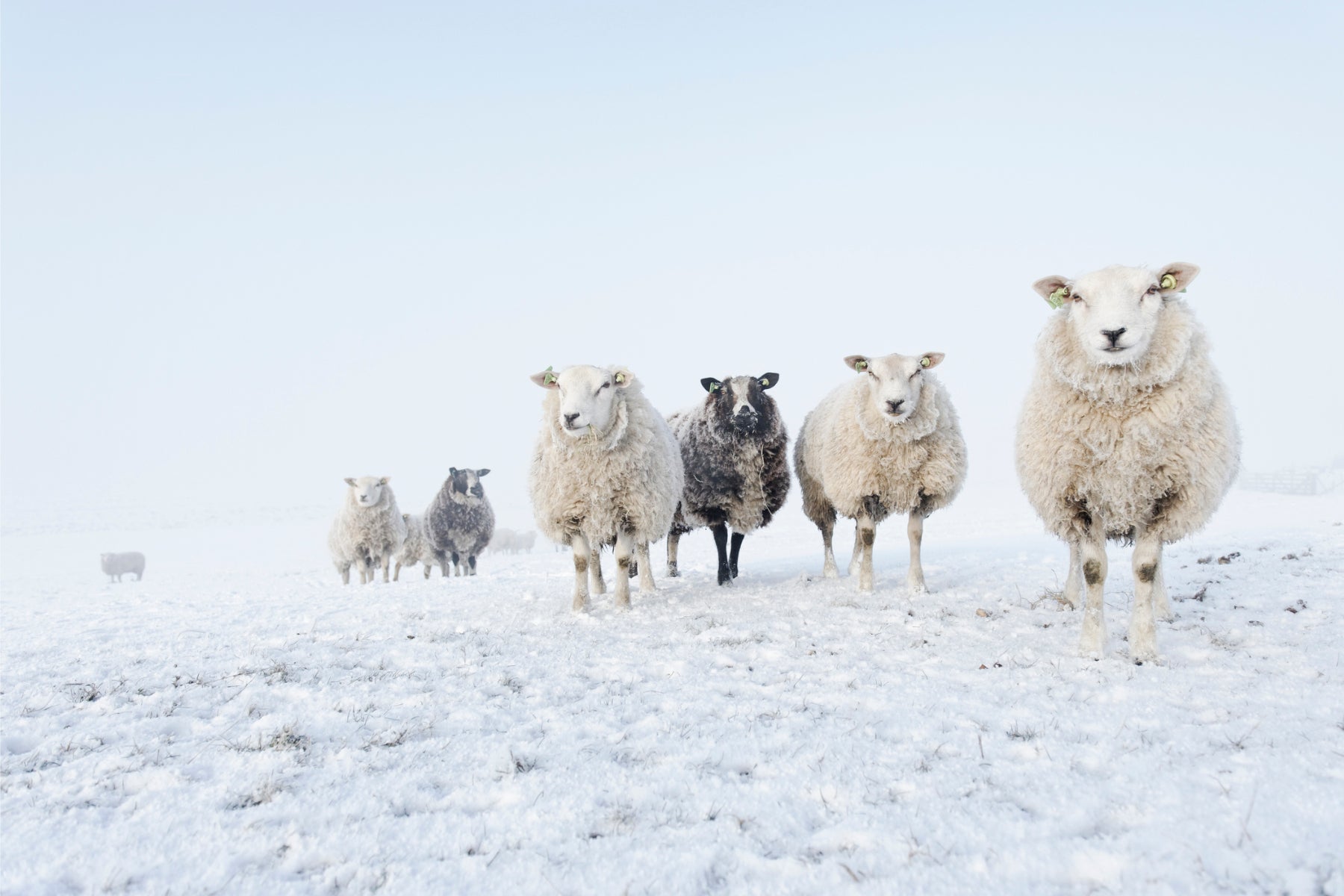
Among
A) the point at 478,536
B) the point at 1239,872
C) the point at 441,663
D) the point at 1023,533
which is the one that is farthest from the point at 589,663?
the point at 1023,533

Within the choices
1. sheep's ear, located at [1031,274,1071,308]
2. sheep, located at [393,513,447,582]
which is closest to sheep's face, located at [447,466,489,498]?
sheep, located at [393,513,447,582]

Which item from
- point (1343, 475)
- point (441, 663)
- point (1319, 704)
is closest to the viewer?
point (1319, 704)

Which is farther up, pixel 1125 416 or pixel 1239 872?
pixel 1125 416

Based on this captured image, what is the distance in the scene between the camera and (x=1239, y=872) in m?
2.25

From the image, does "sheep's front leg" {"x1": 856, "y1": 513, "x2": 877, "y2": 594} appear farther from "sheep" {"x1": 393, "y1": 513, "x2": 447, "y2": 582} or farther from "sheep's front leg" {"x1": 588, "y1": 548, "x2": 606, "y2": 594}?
"sheep" {"x1": 393, "y1": 513, "x2": 447, "y2": 582}

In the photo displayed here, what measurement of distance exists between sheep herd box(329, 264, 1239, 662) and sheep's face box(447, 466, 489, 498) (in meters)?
6.62

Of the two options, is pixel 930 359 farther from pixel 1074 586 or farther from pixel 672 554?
pixel 672 554

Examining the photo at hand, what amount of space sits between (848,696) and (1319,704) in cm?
246

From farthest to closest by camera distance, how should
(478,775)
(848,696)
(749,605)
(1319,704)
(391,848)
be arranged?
(749,605) < (848,696) < (1319,704) < (478,775) < (391,848)

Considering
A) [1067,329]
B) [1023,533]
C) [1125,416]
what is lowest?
[1023,533]

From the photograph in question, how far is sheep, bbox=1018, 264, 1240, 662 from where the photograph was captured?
5.07 metres

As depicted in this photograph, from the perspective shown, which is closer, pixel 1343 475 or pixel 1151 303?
pixel 1151 303

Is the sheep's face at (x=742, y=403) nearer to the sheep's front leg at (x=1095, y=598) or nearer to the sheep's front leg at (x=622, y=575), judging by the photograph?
the sheep's front leg at (x=622, y=575)

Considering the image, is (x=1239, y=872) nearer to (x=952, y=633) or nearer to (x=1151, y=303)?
(x=952, y=633)
